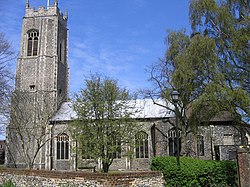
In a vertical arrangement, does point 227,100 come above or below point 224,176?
above

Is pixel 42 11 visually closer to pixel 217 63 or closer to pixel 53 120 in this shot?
pixel 53 120

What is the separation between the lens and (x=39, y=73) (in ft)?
122

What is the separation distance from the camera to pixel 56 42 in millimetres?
38688

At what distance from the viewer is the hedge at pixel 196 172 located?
13.5 m

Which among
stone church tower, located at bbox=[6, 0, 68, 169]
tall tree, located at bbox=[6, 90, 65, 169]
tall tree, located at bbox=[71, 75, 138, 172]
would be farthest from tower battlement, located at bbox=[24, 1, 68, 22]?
tall tree, located at bbox=[71, 75, 138, 172]

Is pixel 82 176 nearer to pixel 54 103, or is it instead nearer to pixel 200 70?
pixel 200 70

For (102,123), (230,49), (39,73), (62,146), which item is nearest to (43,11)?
(39,73)

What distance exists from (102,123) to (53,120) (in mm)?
17264

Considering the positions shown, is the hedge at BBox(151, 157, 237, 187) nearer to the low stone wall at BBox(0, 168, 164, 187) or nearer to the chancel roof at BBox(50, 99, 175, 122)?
the low stone wall at BBox(0, 168, 164, 187)

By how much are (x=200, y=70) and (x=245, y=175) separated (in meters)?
6.98

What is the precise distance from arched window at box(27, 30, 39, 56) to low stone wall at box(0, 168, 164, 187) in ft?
91.7

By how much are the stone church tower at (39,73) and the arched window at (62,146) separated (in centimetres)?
158

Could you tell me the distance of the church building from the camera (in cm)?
2936

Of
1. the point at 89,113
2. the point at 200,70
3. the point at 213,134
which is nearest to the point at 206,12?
the point at 200,70
